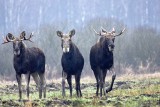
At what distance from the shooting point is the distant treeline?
49656mm

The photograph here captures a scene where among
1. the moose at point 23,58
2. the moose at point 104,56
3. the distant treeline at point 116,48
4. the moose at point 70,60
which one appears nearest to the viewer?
the moose at point 104,56

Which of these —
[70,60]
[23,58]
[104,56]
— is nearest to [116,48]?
[70,60]

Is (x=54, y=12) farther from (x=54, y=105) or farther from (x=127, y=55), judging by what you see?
(x=54, y=105)

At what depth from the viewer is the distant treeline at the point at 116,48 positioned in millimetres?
49656

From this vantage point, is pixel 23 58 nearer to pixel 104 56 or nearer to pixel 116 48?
pixel 104 56

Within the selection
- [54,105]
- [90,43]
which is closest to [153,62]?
[90,43]

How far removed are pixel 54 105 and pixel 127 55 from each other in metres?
34.4

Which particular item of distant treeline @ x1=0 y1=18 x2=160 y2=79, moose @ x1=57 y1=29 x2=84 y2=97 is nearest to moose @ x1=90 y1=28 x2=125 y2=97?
moose @ x1=57 y1=29 x2=84 y2=97

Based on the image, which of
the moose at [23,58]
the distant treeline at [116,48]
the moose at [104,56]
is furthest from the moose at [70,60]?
the distant treeline at [116,48]

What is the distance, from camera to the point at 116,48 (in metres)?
51.5

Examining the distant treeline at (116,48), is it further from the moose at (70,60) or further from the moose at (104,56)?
the moose at (104,56)

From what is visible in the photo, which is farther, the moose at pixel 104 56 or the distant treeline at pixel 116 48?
the distant treeline at pixel 116 48

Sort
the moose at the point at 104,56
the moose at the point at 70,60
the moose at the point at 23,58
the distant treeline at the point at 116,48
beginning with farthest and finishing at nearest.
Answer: the distant treeline at the point at 116,48, the moose at the point at 70,60, the moose at the point at 23,58, the moose at the point at 104,56

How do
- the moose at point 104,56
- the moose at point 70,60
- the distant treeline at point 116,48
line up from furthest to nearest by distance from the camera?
the distant treeline at point 116,48
the moose at point 70,60
the moose at point 104,56
